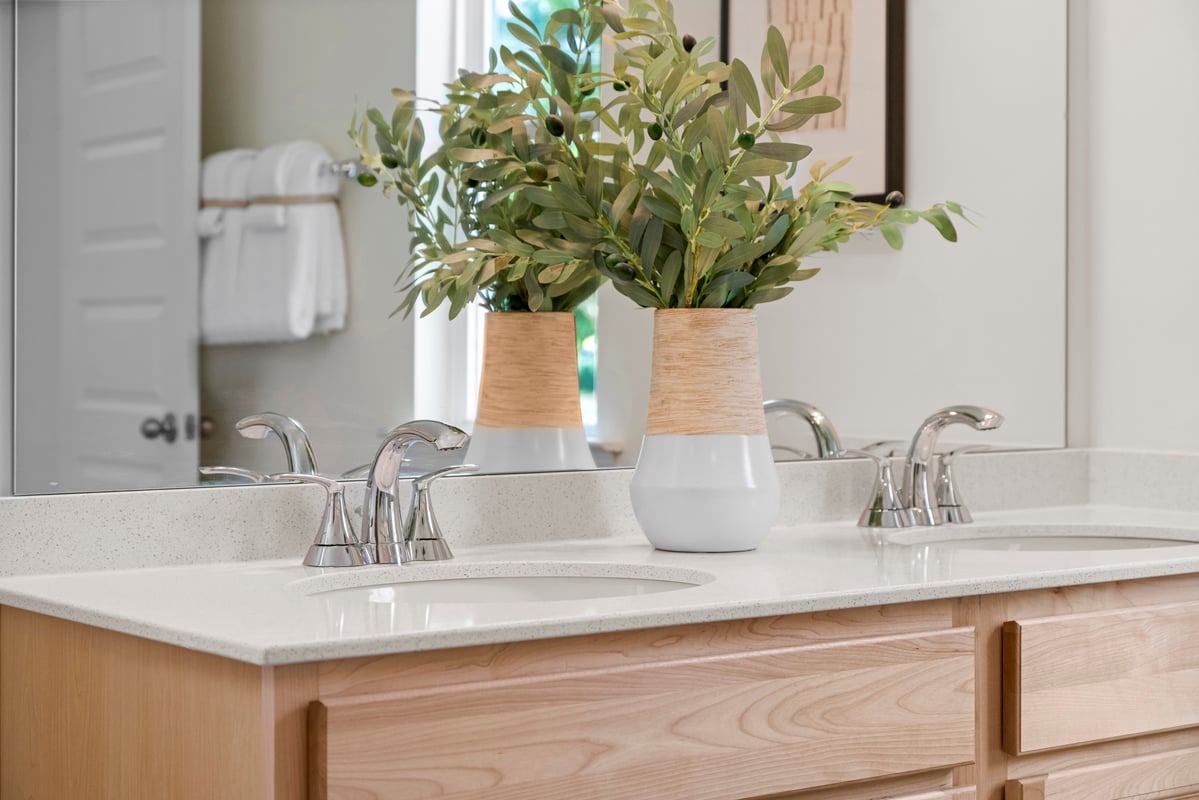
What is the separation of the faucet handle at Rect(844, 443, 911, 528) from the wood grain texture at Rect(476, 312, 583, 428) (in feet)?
1.28

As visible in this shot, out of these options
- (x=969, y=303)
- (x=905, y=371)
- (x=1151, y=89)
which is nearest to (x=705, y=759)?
(x=905, y=371)

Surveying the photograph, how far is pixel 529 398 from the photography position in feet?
5.30

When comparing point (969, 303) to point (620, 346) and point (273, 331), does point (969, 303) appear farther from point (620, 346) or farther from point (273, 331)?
point (273, 331)

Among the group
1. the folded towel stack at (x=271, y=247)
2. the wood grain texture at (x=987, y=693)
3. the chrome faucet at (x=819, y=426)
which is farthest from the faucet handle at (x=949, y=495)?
the folded towel stack at (x=271, y=247)

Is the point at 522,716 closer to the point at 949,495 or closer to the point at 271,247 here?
the point at 271,247

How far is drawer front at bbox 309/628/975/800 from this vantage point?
99cm

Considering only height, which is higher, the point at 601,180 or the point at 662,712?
the point at 601,180

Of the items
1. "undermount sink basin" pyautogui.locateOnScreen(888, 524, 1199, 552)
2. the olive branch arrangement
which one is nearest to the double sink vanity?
"undermount sink basin" pyautogui.locateOnScreen(888, 524, 1199, 552)

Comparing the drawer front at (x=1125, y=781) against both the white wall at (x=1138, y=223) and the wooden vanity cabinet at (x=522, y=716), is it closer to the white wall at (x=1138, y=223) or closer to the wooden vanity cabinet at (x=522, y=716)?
the wooden vanity cabinet at (x=522, y=716)

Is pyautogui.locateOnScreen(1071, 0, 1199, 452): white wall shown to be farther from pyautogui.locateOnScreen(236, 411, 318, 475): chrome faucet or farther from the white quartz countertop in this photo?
pyautogui.locateOnScreen(236, 411, 318, 475): chrome faucet

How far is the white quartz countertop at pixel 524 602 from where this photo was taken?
3.32 feet

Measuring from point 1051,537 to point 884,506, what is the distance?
0.23 meters

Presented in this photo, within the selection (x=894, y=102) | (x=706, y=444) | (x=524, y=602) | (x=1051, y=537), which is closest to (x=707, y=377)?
(x=706, y=444)

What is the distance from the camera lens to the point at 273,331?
1471 mm
